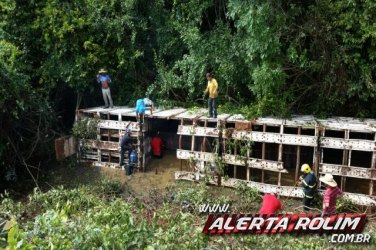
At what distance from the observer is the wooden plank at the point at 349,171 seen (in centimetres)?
964

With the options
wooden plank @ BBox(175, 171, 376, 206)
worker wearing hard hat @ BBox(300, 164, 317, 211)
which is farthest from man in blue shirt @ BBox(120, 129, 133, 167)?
worker wearing hard hat @ BBox(300, 164, 317, 211)

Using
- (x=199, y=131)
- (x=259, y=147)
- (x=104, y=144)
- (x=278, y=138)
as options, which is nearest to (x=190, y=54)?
(x=199, y=131)

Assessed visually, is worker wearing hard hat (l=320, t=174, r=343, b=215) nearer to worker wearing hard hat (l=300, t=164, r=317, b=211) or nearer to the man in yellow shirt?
worker wearing hard hat (l=300, t=164, r=317, b=211)

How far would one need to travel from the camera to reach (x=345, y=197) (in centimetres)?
995

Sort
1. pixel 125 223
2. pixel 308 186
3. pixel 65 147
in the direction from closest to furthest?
pixel 125 223
pixel 308 186
pixel 65 147

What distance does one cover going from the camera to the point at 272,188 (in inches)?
425

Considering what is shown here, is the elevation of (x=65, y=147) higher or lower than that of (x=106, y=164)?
higher

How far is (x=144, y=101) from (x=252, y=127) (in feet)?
12.9

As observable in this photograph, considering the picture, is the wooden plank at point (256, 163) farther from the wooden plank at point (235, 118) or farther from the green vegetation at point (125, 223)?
the wooden plank at point (235, 118)

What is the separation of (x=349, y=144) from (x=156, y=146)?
6.65 meters

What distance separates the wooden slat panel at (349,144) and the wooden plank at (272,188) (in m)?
1.30

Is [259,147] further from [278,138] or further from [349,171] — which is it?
[349,171]

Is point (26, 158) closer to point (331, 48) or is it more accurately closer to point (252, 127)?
point (252, 127)

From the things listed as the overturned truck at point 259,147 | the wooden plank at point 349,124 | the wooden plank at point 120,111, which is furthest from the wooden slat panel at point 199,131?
the wooden plank at point 349,124
